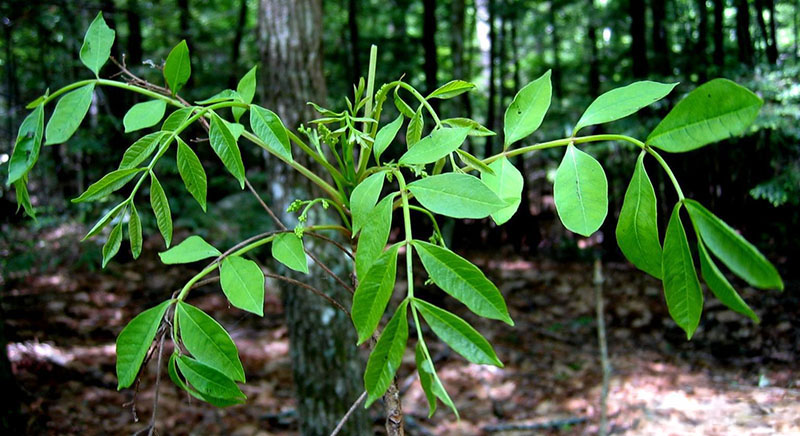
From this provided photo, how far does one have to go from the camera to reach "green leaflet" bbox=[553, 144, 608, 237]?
2.19 ft

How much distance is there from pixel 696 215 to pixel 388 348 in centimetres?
37

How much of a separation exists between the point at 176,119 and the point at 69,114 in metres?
0.21

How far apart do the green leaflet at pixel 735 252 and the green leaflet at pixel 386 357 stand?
33 cm

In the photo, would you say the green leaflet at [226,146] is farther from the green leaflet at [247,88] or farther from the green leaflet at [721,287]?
the green leaflet at [721,287]

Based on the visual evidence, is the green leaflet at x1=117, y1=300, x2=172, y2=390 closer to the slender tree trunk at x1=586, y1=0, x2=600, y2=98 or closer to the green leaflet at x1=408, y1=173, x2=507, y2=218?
the green leaflet at x1=408, y1=173, x2=507, y2=218

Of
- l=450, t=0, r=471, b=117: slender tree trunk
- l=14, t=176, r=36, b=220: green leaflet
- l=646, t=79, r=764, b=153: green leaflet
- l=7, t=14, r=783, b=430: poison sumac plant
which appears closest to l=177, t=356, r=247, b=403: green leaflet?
Answer: l=7, t=14, r=783, b=430: poison sumac plant

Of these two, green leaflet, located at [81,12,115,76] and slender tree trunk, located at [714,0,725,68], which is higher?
slender tree trunk, located at [714,0,725,68]

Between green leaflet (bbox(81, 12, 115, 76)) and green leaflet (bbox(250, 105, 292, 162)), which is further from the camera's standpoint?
green leaflet (bbox(81, 12, 115, 76))

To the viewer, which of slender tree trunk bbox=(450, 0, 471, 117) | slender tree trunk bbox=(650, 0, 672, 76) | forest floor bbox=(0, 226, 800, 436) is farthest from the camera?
slender tree trunk bbox=(450, 0, 471, 117)

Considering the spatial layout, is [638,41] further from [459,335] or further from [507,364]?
[459,335]

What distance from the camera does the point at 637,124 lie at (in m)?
4.96

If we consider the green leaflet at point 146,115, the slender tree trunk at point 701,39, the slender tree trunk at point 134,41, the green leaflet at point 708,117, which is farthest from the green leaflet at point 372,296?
the slender tree trunk at point 134,41

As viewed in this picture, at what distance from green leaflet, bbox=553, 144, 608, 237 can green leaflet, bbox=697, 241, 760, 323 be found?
0.12 metres

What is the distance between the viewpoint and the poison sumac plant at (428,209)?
598 millimetres
